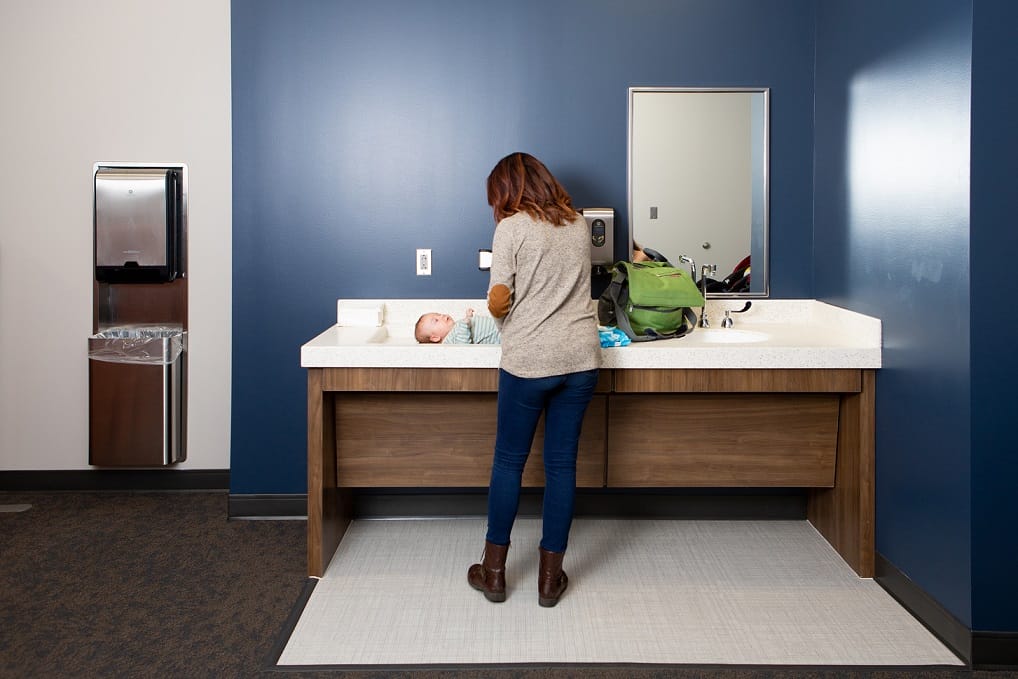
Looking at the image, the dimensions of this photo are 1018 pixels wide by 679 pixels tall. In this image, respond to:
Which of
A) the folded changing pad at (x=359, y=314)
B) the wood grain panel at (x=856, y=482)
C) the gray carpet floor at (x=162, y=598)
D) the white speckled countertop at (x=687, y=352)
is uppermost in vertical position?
the folded changing pad at (x=359, y=314)

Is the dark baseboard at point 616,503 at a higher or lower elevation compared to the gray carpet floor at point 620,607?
higher

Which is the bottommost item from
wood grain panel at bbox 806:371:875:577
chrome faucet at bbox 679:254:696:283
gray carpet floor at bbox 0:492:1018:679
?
gray carpet floor at bbox 0:492:1018:679

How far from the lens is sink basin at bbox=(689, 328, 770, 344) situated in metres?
3.43

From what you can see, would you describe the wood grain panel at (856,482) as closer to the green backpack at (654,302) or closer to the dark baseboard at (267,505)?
the green backpack at (654,302)

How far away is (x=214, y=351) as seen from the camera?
412 centimetres

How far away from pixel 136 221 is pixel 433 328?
1.56 m

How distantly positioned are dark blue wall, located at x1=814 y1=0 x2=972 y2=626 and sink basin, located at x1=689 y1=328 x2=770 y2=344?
35cm

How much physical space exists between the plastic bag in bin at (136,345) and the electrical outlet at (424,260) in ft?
4.00

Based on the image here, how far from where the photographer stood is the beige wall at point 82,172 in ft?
13.0

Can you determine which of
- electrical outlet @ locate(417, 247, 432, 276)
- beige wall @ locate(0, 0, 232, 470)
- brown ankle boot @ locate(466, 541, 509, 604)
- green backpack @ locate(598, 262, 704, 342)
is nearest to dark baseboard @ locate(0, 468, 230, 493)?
beige wall @ locate(0, 0, 232, 470)

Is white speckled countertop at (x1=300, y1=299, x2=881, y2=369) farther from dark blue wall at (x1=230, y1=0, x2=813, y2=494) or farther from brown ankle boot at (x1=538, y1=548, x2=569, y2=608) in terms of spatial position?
brown ankle boot at (x1=538, y1=548, x2=569, y2=608)

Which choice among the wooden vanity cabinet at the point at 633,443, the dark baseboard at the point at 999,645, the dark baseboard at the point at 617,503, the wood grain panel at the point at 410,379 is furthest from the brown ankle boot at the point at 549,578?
the dark baseboard at the point at 999,645

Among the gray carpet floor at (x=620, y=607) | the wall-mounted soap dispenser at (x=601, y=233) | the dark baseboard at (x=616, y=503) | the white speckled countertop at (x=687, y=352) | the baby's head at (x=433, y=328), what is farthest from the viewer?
the dark baseboard at (x=616, y=503)

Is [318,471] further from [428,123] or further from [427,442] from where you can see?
[428,123]
